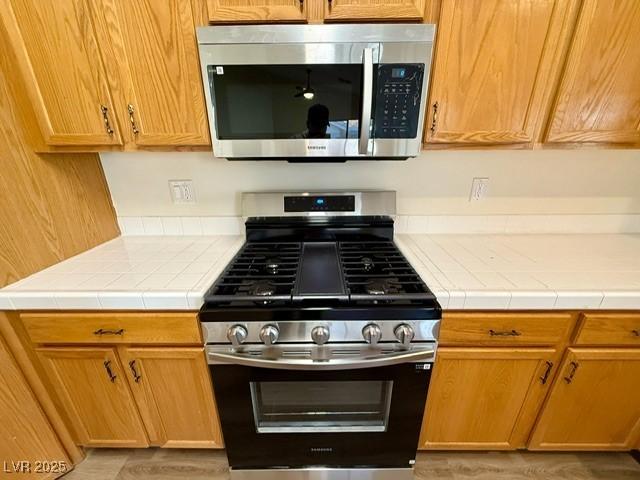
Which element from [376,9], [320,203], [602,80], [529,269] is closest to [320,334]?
[320,203]

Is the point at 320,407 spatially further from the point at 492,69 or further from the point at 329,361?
the point at 492,69

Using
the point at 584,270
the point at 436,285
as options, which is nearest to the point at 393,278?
the point at 436,285

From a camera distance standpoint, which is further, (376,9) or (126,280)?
(126,280)

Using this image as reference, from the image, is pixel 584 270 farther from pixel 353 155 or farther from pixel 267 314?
pixel 267 314

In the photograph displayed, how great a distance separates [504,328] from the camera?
1.01 m

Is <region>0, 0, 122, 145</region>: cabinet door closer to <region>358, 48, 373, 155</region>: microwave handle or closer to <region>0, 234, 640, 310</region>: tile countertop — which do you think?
<region>0, 234, 640, 310</region>: tile countertop

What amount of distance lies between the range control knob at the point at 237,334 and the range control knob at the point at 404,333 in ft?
1.70

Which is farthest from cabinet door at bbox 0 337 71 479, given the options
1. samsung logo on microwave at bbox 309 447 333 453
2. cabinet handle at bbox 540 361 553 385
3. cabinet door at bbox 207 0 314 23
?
cabinet handle at bbox 540 361 553 385

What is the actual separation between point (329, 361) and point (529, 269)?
2.92ft

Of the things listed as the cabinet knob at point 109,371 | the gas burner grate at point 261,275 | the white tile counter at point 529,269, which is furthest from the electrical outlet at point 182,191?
the white tile counter at point 529,269

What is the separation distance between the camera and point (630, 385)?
3.60ft

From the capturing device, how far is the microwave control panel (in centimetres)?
96

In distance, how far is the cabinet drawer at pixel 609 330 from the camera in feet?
3.26

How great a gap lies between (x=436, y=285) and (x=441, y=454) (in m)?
0.98
